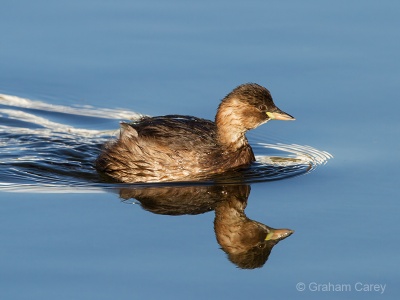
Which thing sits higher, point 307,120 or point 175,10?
point 175,10

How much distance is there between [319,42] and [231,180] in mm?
3451

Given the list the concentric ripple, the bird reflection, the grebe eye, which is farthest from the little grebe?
the bird reflection

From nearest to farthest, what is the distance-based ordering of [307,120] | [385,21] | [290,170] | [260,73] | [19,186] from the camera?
[19,186] → [290,170] → [307,120] → [260,73] → [385,21]

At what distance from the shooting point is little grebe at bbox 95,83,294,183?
11.8 metres

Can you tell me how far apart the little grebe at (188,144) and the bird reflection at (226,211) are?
1.20ft

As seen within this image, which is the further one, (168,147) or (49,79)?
(49,79)

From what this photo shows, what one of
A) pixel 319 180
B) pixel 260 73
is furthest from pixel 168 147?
pixel 260 73

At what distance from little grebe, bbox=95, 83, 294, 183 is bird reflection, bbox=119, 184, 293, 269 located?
14.4 inches

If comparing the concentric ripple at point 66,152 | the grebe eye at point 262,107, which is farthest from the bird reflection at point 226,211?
the grebe eye at point 262,107

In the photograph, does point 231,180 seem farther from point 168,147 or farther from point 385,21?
point 385,21

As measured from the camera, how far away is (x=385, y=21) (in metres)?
15.0

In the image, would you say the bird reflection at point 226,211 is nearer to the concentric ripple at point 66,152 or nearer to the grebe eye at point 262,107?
the concentric ripple at point 66,152

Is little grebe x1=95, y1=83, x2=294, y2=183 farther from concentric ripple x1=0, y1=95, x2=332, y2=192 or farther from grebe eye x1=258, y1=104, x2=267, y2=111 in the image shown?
concentric ripple x1=0, y1=95, x2=332, y2=192

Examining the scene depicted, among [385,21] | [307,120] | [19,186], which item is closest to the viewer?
[19,186]
